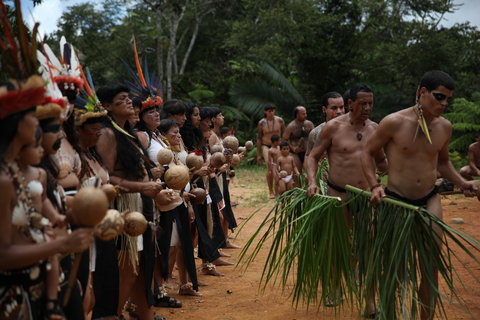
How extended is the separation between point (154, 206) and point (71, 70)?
1360 millimetres

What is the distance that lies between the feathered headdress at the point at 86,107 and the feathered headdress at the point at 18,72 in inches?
40.6

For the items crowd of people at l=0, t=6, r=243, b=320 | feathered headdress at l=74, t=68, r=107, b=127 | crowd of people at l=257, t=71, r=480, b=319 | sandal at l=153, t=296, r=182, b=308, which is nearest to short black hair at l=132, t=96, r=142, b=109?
crowd of people at l=0, t=6, r=243, b=320

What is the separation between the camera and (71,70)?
10.7 ft

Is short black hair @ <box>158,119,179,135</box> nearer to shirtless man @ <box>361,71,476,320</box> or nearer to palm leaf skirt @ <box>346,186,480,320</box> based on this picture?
shirtless man @ <box>361,71,476,320</box>

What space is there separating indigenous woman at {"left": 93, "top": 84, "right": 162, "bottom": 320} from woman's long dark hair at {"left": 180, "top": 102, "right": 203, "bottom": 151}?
190 cm

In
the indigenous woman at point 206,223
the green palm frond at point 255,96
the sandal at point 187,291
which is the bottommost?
the sandal at point 187,291

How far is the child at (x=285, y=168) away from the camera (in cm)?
1064

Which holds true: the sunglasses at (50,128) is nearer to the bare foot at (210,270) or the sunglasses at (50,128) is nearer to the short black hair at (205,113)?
the short black hair at (205,113)

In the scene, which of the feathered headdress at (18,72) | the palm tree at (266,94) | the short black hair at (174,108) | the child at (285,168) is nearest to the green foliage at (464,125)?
the child at (285,168)

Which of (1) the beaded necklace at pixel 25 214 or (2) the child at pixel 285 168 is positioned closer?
(1) the beaded necklace at pixel 25 214

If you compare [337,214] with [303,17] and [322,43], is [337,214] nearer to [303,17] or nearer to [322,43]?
[322,43]

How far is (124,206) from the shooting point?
3.98 meters

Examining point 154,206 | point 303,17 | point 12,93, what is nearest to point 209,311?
point 154,206

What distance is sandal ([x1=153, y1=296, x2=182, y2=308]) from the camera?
16.5ft
